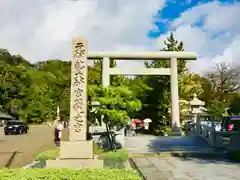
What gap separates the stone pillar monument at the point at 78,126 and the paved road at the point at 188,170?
5.67 feet

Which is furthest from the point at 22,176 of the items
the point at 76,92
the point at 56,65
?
the point at 56,65

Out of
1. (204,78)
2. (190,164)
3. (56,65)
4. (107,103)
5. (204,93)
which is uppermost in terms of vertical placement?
(56,65)

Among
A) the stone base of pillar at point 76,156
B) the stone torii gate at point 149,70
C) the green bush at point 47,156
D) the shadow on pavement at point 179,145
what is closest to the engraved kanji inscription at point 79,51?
the stone base of pillar at point 76,156

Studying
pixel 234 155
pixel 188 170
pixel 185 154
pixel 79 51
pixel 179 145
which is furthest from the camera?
pixel 179 145

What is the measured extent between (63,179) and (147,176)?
9.68 feet

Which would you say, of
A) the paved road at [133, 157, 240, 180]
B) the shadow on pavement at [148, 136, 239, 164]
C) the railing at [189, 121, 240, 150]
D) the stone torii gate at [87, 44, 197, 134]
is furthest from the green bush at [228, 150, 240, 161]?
the stone torii gate at [87, 44, 197, 134]

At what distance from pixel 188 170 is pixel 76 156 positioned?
11.4 feet

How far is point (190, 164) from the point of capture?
10.8 metres

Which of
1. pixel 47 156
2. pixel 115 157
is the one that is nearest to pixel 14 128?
pixel 47 156

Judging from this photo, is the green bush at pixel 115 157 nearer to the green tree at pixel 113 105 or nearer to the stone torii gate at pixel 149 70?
the green tree at pixel 113 105

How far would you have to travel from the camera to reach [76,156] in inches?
360

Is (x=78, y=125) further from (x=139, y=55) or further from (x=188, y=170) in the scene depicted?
(x=139, y=55)

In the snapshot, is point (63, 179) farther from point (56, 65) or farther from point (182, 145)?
point (56, 65)

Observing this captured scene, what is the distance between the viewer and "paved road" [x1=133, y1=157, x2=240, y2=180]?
8.21 meters
